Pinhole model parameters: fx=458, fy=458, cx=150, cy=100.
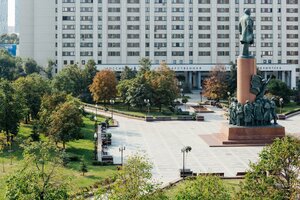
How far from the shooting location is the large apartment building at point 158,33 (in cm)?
8075

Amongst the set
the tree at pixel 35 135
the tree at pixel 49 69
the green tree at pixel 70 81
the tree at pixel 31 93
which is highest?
the tree at pixel 49 69

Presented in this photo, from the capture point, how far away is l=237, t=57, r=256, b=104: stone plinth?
35.3 metres

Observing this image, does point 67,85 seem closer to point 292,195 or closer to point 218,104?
point 218,104

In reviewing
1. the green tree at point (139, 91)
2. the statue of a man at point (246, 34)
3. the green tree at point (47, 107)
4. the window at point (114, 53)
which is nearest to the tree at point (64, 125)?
the green tree at point (47, 107)

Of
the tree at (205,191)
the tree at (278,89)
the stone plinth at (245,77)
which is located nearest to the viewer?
the tree at (205,191)

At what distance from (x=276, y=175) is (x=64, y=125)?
17224 mm

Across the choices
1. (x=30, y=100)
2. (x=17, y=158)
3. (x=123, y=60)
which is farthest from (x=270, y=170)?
(x=123, y=60)

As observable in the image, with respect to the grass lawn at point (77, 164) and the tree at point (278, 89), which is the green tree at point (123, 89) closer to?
the grass lawn at point (77, 164)

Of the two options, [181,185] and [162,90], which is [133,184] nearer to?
[181,185]

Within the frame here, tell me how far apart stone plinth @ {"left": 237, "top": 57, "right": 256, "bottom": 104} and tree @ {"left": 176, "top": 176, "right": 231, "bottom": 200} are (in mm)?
21354

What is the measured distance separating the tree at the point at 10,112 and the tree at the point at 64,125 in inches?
141

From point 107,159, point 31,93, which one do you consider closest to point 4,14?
point 31,93

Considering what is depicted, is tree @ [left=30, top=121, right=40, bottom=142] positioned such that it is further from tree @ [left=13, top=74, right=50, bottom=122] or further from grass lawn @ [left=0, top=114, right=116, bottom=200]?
tree @ [left=13, top=74, right=50, bottom=122]

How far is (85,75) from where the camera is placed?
6125 centimetres
